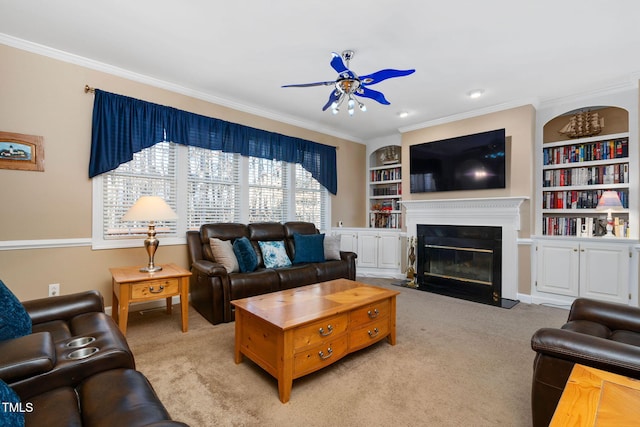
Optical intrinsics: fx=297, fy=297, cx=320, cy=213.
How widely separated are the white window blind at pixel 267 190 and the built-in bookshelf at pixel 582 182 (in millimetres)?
3799

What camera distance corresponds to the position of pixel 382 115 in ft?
15.4

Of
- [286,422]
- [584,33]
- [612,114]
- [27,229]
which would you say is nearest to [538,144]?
[612,114]

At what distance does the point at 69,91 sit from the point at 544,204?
19.3ft

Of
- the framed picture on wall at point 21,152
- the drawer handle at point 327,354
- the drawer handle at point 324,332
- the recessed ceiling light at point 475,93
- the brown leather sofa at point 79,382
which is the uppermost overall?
the recessed ceiling light at point 475,93

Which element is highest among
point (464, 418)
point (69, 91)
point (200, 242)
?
point (69, 91)

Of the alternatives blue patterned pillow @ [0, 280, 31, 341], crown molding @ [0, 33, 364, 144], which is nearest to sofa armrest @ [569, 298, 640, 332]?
blue patterned pillow @ [0, 280, 31, 341]

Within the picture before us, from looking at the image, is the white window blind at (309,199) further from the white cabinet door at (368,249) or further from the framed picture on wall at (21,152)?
the framed picture on wall at (21,152)

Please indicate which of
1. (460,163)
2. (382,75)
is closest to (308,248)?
(382,75)

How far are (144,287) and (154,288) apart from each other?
0.27 feet

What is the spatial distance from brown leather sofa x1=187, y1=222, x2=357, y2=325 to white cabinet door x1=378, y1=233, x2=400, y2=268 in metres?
1.17

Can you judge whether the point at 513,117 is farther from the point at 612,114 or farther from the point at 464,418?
the point at 464,418

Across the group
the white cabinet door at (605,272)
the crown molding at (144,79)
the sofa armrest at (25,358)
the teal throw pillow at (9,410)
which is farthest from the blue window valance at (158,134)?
the white cabinet door at (605,272)

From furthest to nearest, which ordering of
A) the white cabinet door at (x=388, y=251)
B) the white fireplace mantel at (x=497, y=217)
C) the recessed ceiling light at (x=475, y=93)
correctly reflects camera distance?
the white cabinet door at (x=388, y=251), the white fireplace mantel at (x=497, y=217), the recessed ceiling light at (x=475, y=93)

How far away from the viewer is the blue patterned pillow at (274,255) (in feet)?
12.6
